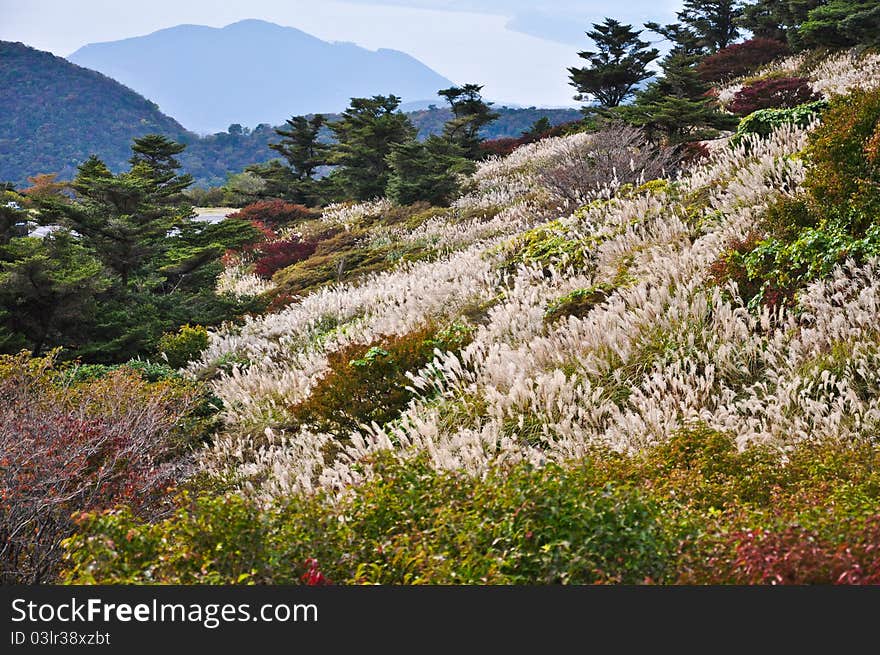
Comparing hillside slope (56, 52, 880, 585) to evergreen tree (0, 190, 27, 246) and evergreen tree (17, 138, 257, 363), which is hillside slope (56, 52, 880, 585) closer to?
evergreen tree (17, 138, 257, 363)

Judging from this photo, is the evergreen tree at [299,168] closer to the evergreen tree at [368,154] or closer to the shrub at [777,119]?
the evergreen tree at [368,154]

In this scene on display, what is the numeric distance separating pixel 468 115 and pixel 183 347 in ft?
80.2

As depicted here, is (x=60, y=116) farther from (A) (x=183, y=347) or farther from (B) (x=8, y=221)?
(A) (x=183, y=347)

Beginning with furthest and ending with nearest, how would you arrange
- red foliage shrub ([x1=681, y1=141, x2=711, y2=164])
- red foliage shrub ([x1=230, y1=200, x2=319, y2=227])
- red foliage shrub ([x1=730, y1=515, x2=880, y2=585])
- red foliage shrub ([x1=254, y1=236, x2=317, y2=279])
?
red foliage shrub ([x1=230, y1=200, x2=319, y2=227]), red foliage shrub ([x1=254, y1=236, x2=317, y2=279]), red foliage shrub ([x1=681, y1=141, x2=711, y2=164]), red foliage shrub ([x1=730, y1=515, x2=880, y2=585])

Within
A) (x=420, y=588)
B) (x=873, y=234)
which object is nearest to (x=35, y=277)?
(x=420, y=588)

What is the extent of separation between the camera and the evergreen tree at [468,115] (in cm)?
3059

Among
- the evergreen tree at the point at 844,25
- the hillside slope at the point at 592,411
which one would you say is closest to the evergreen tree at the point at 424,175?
the hillside slope at the point at 592,411

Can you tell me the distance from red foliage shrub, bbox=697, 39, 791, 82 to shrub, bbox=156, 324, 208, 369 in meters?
30.0

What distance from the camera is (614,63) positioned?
3184 centimetres

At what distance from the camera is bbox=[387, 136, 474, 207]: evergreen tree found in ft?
70.2

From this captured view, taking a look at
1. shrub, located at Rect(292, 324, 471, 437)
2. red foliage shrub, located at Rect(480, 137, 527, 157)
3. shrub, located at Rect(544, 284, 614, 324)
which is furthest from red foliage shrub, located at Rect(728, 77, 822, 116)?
shrub, located at Rect(292, 324, 471, 437)

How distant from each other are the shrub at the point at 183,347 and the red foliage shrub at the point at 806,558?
9.49 m

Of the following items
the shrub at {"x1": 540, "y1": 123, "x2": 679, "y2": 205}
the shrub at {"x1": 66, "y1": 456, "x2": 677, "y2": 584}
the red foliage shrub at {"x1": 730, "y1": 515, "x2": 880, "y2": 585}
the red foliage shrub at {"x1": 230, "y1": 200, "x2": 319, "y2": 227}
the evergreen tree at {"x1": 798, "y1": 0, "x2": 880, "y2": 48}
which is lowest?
the shrub at {"x1": 66, "y1": 456, "x2": 677, "y2": 584}

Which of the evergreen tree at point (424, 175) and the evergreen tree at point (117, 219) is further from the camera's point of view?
the evergreen tree at point (424, 175)
